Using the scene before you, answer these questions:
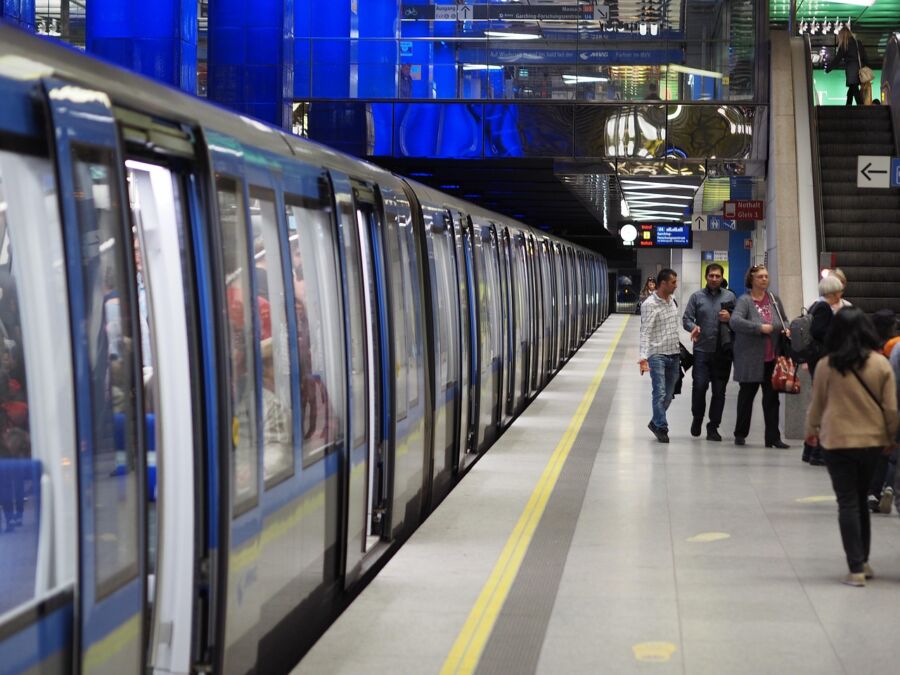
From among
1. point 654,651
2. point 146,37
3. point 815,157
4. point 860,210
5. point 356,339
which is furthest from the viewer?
point 146,37

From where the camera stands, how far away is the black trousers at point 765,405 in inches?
535

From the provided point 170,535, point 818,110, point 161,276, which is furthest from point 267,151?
point 818,110

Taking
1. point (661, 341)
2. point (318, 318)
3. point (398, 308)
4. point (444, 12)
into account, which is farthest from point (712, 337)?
point (444, 12)

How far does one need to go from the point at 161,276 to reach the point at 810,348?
883 cm

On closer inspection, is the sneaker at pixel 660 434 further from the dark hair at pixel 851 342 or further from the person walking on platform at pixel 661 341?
the dark hair at pixel 851 342

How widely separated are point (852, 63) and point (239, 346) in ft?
80.7

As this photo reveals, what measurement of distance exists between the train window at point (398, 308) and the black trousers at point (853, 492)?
260 cm

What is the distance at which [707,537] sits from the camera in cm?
924

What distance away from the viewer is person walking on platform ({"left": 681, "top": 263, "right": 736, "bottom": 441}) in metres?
14.2

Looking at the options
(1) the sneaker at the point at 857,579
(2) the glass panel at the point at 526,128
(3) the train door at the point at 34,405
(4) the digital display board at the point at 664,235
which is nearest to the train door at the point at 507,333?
(2) the glass panel at the point at 526,128

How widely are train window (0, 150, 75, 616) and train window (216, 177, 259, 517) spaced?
1.40 m

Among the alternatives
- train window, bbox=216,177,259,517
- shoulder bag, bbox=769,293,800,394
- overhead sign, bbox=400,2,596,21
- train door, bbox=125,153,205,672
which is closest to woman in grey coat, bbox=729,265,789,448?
shoulder bag, bbox=769,293,800,394

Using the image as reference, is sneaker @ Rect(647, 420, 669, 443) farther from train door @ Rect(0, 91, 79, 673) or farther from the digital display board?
the digital display board

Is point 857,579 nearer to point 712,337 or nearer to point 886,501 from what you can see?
point 886,501
